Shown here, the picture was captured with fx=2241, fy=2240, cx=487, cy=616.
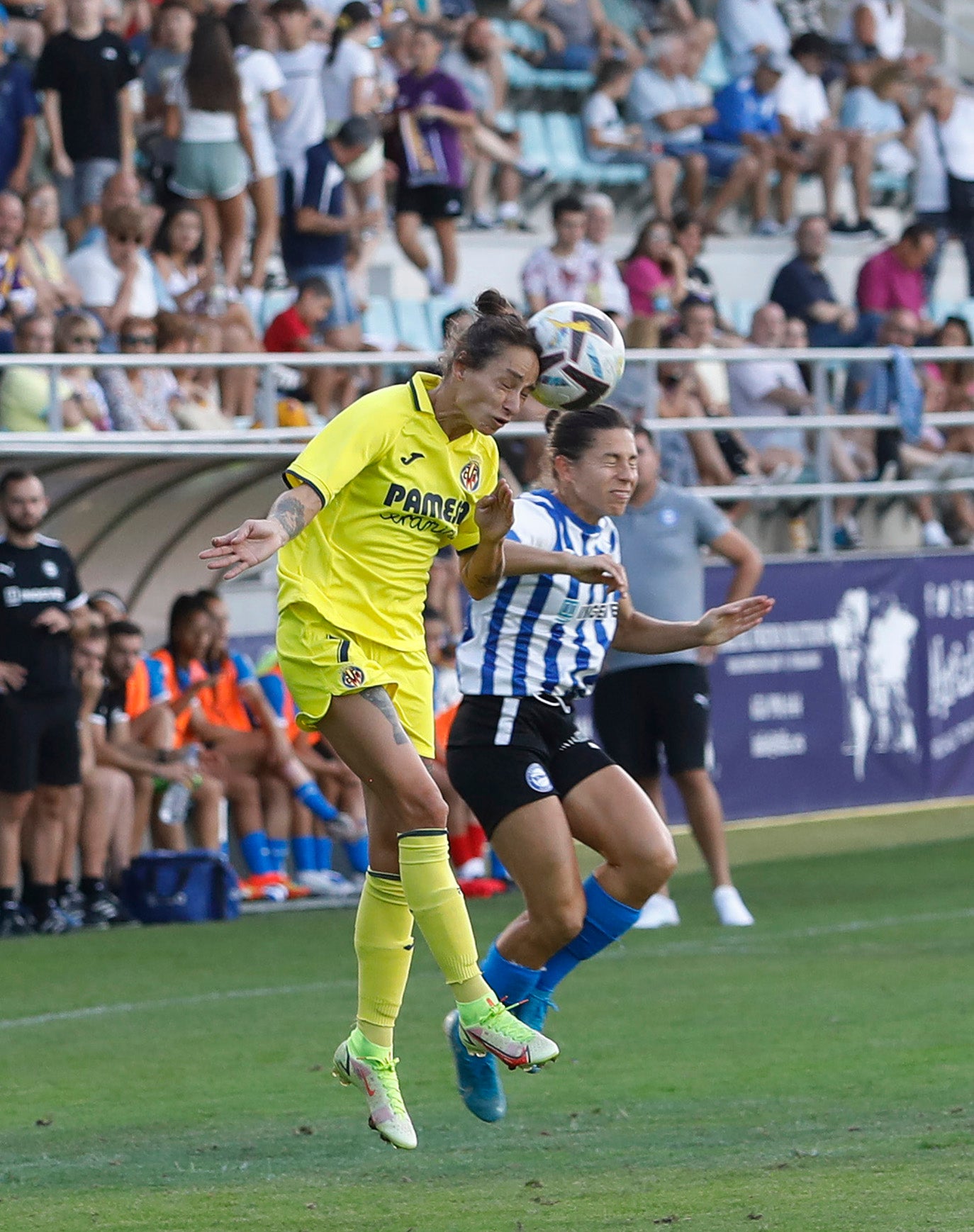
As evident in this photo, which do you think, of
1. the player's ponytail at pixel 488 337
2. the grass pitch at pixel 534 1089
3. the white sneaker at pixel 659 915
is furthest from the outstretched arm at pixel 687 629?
the white sneaker at pixel 659 915

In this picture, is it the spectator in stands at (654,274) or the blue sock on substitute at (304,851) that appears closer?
the blue sock on substitute at (304,851)

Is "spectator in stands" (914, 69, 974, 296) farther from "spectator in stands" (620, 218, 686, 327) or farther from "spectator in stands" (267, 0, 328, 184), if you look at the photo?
"spectator in stands" (267, 0, 328, 184)

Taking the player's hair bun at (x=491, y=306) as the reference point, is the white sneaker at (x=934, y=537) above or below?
below

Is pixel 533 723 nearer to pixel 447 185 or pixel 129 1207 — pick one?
pixel 129 1207

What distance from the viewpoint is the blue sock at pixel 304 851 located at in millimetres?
13930

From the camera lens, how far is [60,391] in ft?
43.7

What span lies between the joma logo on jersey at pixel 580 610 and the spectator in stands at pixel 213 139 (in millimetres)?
8771

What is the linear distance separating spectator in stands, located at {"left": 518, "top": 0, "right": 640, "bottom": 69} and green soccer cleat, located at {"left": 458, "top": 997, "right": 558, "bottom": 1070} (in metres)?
16.6

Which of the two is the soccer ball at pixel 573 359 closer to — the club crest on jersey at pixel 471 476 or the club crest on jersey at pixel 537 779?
the club crest on jersey at pixel 471 476

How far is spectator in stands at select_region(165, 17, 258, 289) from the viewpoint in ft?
52.0

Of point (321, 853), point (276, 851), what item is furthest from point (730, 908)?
point (276, 851)

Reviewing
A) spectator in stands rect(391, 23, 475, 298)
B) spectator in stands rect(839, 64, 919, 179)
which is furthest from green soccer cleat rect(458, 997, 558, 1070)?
spectator in stands rect(839, 64, 919, 179)

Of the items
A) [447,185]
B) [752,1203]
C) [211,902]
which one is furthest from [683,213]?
[752,1203]

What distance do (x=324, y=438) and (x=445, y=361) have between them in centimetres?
46
